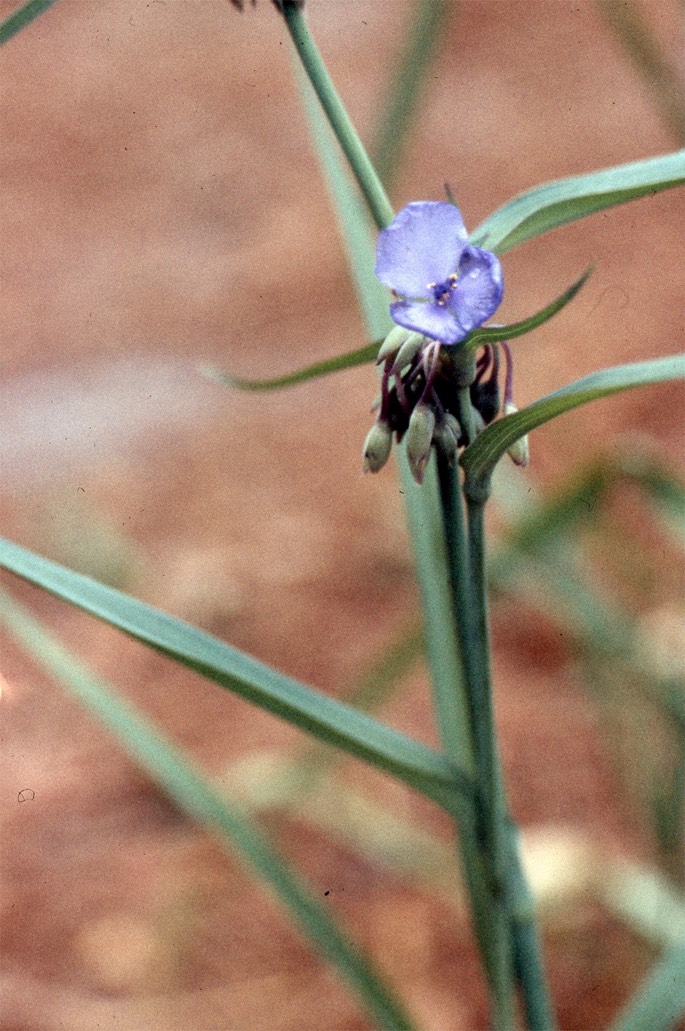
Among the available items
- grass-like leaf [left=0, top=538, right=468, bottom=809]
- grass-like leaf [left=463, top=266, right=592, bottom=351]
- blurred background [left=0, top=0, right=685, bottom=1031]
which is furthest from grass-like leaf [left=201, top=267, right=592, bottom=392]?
blurred background [left=0, top=0, right=685, bottom=1031]

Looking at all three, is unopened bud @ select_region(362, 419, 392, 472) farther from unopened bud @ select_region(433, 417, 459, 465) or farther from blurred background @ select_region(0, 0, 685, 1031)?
blurred background @ select_region(0, 0, 685, 1031)

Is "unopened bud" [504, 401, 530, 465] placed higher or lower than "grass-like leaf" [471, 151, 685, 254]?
lower

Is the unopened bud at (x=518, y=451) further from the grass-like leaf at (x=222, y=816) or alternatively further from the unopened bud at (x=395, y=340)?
the grass-like leaf at (x=222, y=816)

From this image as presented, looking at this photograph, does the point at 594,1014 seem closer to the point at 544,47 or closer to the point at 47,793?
the point at 47,793

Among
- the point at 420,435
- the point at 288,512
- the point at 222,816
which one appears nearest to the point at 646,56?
the point at 420,435

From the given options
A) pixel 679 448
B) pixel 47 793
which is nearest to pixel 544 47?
pixel 679 448

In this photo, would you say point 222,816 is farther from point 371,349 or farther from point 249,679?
point 371,349
